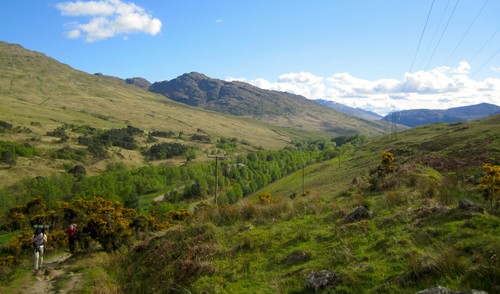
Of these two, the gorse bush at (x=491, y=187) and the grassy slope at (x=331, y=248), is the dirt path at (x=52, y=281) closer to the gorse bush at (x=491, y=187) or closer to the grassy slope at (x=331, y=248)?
the grassy slope at (x=331, y=248)

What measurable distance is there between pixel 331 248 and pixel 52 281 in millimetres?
12080

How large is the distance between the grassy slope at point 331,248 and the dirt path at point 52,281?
7.32 feet

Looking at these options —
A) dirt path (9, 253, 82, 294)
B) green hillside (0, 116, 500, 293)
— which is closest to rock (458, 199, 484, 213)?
green hillside (0, 116, 500, 293)

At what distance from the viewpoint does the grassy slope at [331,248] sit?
7727mm

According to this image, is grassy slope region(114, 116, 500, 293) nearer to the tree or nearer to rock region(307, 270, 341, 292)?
rock region(307, 270, 341, 292)

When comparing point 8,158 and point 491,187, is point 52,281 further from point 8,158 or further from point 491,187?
point 8,158

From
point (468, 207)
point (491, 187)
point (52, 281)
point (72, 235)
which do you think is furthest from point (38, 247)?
point (491, 187)

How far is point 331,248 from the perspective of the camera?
10.8 meters

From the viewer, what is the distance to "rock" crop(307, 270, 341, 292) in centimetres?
853

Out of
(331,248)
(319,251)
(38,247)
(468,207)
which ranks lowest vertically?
(38,247)

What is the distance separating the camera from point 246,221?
52.7 feet

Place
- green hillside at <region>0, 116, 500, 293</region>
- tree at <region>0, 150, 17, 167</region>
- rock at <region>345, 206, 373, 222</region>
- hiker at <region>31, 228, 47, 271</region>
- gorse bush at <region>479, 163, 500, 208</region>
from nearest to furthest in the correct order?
green hillside at <region>0, 116, 500, 293</region>, rock at <region>345, 206, 373, 222</region>, gorse bush at <region>479, 163, 500, 208</region>, hiker at <region>31, 228, 47, 271</region>, tree at <region>0, 150, 17, 167</region>

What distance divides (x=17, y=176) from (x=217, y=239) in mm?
112694

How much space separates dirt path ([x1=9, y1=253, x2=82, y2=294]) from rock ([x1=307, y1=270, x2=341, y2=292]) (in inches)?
364
